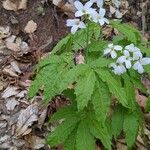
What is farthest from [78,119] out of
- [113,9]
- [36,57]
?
[113,9]

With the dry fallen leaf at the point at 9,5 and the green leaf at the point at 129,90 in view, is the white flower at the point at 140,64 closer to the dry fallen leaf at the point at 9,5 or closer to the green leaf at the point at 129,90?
the green leaf at the point at 129,90

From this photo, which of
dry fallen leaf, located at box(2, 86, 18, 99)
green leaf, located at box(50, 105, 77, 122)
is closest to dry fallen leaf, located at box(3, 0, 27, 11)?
dry fallen leaf, located at box(2, 86, 18, 99)

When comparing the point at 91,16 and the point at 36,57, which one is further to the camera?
the point at 36,57

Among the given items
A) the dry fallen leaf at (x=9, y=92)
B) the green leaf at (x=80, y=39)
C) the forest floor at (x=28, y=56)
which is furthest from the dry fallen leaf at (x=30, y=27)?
the green leaf at (x=80, y=39)

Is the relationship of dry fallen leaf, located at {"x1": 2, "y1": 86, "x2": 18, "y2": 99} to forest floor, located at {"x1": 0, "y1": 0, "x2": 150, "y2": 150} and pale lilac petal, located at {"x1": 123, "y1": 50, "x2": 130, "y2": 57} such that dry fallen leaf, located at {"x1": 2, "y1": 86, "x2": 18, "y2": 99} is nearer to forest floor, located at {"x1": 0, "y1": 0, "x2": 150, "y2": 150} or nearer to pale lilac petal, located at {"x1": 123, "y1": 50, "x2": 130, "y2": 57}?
forest floor, located at {"x1": 0, "y1": 0, "x2": 150, "y2": 150}

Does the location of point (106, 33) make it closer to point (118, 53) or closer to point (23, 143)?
point (23, 143)
